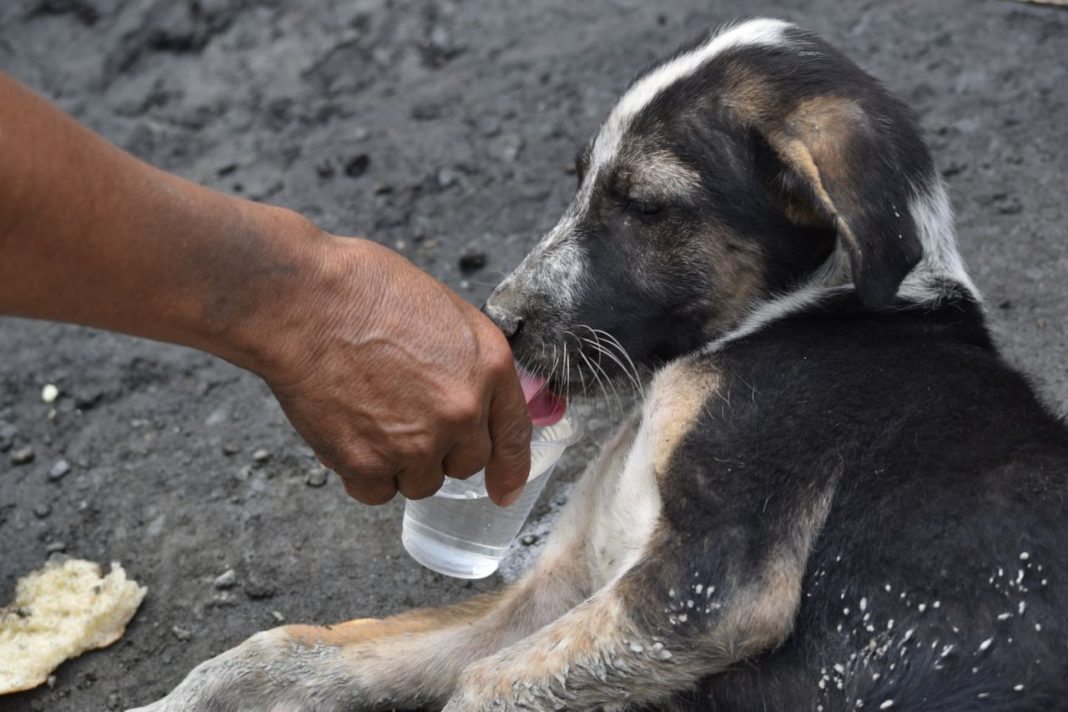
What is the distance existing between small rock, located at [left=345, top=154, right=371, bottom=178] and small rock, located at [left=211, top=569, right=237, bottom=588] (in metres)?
2.45

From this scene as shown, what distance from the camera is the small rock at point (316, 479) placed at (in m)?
4.87

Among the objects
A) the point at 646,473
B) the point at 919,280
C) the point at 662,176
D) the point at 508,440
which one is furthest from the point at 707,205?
the point at 508,440

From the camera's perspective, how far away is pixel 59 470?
4980 mm

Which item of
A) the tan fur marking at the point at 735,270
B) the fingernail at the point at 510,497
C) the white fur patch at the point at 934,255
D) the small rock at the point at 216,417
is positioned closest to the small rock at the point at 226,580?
the small rock at the point at 216,417

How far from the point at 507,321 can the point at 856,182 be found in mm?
1053

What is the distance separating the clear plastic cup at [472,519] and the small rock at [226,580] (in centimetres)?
63

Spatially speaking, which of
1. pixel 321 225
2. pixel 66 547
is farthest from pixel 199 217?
pixel 321 225

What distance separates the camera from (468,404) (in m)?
3.22

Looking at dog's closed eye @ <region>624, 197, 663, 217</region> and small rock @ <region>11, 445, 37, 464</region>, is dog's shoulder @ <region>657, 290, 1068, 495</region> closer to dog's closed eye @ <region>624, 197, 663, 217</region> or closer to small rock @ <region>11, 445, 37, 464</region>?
dog's closed eye @ <region>624, 197, 663, 217</region>

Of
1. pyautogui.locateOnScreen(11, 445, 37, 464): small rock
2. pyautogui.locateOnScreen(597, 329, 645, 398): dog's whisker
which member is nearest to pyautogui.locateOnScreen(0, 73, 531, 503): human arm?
pyautogui.locateOnScreen(597, 329, 645, 398): dog's whisker

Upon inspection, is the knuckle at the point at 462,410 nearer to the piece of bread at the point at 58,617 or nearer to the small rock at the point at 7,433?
the piece of bread at the point at 58,617

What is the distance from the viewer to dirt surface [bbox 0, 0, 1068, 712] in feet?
15.0

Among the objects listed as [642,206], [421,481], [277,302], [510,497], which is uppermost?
[642,206]

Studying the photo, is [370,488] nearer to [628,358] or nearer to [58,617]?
[628,358]
